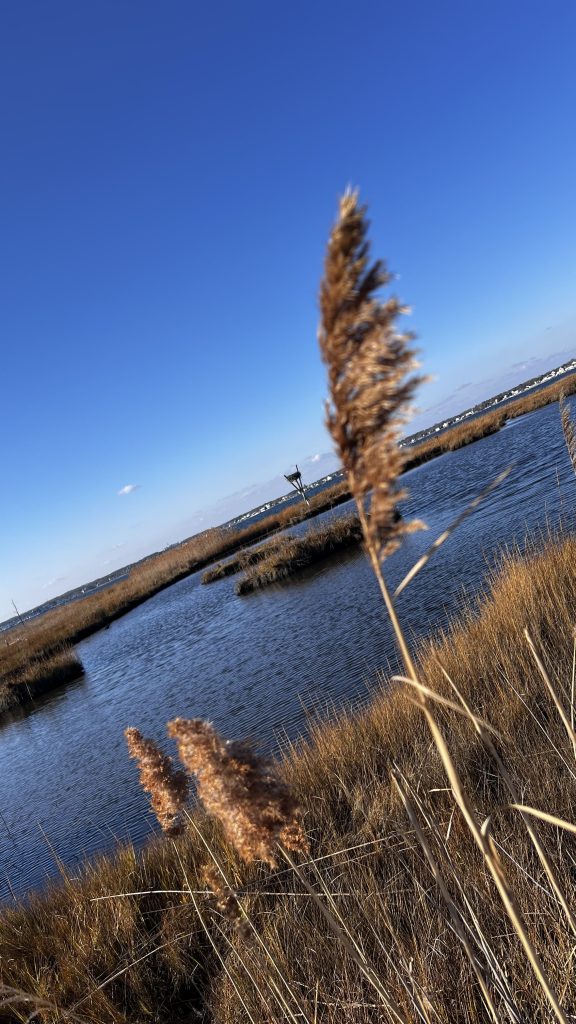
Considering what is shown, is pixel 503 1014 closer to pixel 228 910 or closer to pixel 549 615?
pixel 228 910

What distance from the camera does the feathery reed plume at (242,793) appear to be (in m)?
1.35

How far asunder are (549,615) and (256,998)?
408 cm

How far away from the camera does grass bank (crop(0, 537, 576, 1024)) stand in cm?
203

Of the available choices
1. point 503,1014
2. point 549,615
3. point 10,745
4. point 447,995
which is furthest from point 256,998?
point 10,745

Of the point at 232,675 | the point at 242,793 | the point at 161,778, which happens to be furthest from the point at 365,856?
the point at 232,675

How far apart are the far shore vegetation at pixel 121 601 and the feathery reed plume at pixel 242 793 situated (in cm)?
2104

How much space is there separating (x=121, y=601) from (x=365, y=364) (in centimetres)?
3578

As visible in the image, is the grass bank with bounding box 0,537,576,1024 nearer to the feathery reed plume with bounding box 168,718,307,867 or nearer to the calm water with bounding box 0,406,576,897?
the feathery reed plume with bounding box 168,718,307,867

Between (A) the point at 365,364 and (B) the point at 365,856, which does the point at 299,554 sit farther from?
(A) the point at 365,364

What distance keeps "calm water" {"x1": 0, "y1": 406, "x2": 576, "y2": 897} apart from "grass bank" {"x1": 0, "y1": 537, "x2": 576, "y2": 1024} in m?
0.90

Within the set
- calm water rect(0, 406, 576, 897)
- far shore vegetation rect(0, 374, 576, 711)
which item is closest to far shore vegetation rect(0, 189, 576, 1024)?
calm water rect(0, 406, 576, 897)

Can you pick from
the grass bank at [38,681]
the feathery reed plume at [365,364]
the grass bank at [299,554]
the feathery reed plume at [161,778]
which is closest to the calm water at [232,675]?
the grass bank at [38,681]

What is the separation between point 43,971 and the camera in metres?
3.46

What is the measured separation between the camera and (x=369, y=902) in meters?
2.71
